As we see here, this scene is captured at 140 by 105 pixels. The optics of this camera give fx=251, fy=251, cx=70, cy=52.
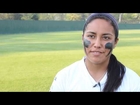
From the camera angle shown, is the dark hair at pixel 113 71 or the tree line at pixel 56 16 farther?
the tree line at pixel 56 16

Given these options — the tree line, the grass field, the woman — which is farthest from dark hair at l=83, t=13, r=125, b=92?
the grass field

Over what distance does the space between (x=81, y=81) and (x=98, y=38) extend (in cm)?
36

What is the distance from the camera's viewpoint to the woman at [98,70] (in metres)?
1.83

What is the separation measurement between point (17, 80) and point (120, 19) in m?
1.44

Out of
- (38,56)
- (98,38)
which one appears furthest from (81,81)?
(38,56)

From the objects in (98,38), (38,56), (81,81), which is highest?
(98,38)

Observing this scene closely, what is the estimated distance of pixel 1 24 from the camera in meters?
2.45

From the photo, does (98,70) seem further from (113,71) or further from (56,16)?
(56,16)

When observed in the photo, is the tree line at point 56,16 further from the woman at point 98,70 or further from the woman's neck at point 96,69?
the woman's neck at point 96,69

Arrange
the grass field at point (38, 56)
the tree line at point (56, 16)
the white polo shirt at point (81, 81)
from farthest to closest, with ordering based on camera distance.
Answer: the grass field at point (38, 56)
the tree line at point (56, 16)
the white polo shirt at point (81, 81)

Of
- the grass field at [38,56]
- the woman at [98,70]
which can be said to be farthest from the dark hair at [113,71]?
the grass field at [38,56]

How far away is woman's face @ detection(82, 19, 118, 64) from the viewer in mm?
1855

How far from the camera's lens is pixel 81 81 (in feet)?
6.23
